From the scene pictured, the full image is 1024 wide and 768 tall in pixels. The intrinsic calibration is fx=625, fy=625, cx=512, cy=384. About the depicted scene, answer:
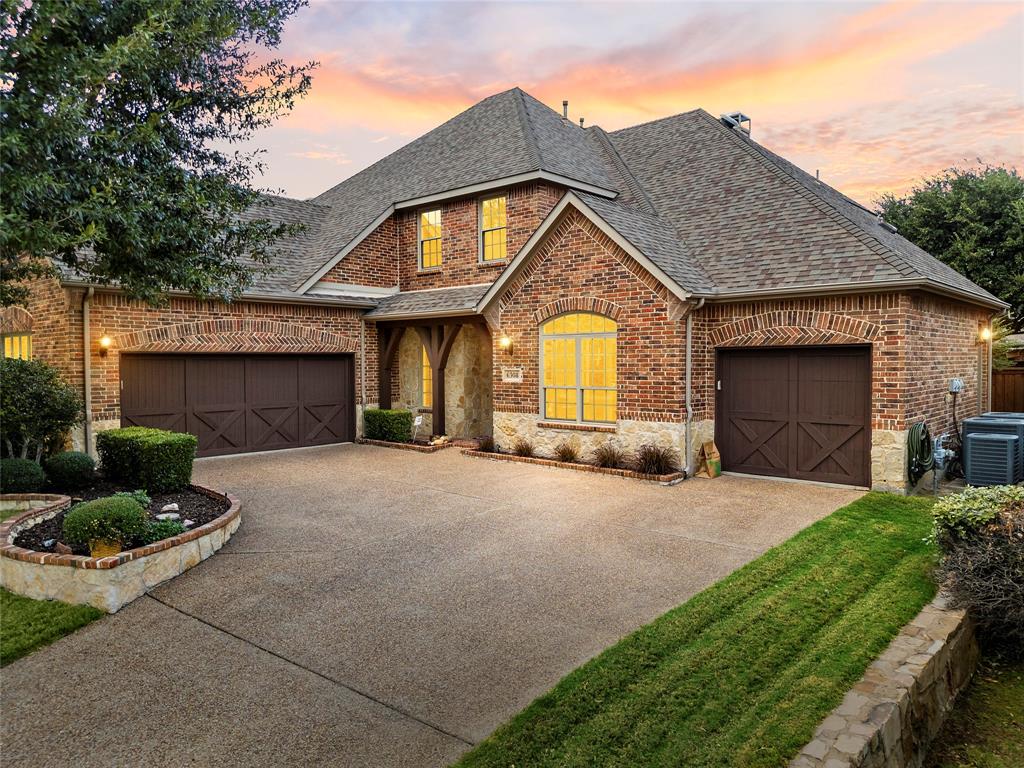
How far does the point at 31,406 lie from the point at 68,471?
106 centimetres

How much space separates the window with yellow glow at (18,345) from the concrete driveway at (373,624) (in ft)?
21.5

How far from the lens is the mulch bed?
249 inches

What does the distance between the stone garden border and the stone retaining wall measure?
17.9ft

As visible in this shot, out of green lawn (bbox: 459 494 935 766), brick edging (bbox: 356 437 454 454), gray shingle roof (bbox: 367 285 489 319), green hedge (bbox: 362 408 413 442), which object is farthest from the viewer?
green hedge (bbox: 362 408 413 442)

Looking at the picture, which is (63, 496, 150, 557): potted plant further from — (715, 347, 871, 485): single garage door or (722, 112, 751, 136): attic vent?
(722, 112, 751, 136): attic vent

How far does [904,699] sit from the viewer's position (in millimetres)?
4062

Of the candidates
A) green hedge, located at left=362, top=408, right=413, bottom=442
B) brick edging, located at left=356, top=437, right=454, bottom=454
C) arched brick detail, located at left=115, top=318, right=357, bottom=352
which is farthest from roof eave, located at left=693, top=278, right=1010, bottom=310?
arched brick detail, located at left=115, top=318, right=357, bottom=352

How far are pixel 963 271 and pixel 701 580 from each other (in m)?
21.7

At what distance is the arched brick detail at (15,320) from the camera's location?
12211 millimetres

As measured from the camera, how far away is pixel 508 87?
59.8 ft

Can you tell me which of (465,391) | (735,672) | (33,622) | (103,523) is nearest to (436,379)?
(465,391)

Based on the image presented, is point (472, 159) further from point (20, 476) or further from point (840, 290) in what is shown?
→ point (20, 476)

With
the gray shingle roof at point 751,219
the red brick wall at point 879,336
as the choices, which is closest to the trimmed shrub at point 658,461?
the red brick wall at point 879,336

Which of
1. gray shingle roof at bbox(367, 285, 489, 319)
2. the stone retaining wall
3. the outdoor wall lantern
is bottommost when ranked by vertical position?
the stone retaining wall
